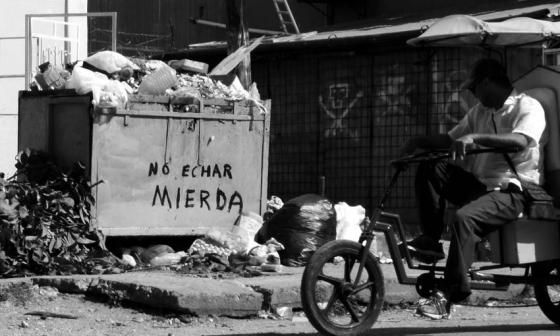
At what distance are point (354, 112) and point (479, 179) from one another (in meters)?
10.5

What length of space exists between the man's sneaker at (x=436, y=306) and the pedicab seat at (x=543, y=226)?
1.66 feet

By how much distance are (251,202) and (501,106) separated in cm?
454

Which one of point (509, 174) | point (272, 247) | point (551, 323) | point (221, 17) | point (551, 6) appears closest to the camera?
point (509, 174)

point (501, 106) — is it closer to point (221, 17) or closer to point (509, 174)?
point (509, 174)

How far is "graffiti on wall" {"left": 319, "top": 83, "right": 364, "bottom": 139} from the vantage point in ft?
57.0

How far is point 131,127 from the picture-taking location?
10.2m

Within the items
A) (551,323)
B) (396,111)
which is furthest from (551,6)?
(551,323)

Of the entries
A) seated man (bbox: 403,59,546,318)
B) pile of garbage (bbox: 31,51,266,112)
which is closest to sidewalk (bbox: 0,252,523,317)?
seated man (bbox: 403,59,546,318)

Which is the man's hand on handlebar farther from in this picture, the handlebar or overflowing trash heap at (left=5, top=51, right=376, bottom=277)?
overflowing trash heap at (left=5, top=51, right=376, bottom=277)

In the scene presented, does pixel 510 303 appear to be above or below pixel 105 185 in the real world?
below

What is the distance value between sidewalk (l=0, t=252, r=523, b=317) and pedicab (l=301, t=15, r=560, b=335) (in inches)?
44.6

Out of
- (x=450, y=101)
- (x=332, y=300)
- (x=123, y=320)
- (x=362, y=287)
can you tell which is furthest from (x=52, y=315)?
(x=450, y=101)

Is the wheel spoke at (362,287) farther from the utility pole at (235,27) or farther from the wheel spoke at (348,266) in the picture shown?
the utility pole at (235,27)

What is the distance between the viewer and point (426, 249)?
666cm
